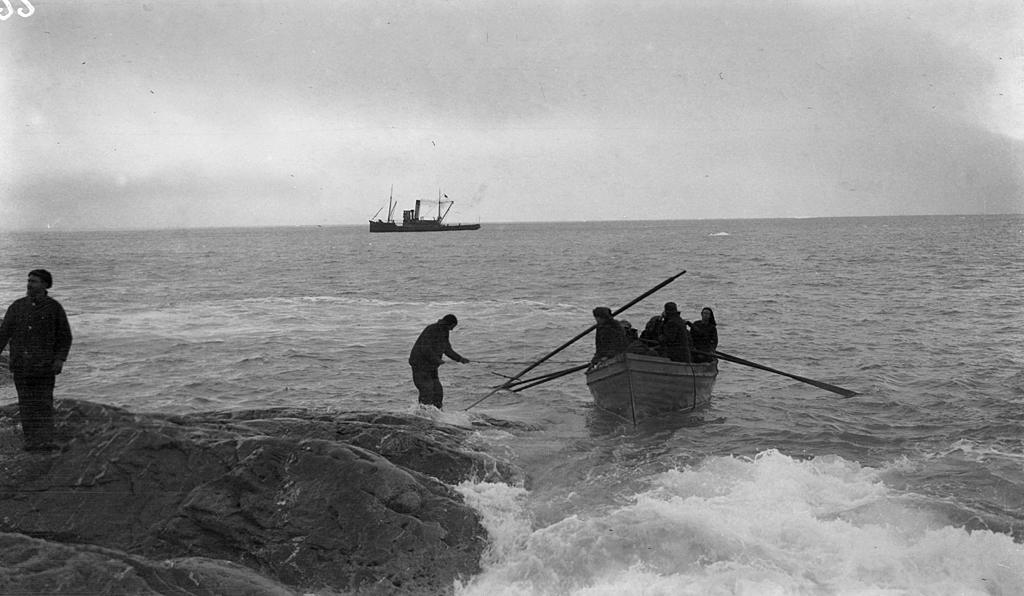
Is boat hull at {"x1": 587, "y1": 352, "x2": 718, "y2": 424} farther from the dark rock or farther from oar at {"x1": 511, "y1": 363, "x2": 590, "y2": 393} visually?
the dark rock

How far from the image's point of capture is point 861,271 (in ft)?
158

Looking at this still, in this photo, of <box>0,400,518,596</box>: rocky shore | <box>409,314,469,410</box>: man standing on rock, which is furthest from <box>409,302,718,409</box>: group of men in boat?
<box>0,400,518,596</box>: rocky shore

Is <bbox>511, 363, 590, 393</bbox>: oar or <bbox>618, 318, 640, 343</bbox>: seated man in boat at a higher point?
<bbox>618, 318, 640, 343</bbox>: seated man in boat

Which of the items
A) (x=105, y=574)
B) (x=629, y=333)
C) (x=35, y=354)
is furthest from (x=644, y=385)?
(x=105, y=574)

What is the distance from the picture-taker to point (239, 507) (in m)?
6.28

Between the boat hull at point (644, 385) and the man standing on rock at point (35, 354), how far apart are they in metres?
7.85

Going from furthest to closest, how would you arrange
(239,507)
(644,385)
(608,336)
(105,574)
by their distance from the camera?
(608,336), (644,385), (239,507), (105,574)

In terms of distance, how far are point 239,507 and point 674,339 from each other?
8.43 metres

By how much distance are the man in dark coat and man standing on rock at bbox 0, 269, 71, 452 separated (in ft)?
29.9

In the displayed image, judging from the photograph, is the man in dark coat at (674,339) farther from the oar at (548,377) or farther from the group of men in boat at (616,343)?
the oar at (548,377)

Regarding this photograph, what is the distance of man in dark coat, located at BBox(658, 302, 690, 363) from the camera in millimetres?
12852

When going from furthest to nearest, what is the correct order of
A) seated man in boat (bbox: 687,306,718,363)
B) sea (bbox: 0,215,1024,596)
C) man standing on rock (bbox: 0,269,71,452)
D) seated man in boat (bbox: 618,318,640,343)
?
seated man in boat (bbox: 687,306,718,363) < seated man in boat (bbox: 618,318,640,343) < man standing on rock (bbox: 0,269,71,452) < sea (bbox: 0,215,1024,596)

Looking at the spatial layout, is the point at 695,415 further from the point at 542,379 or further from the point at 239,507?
the point at 239,507

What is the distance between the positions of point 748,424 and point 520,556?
6.93 m
